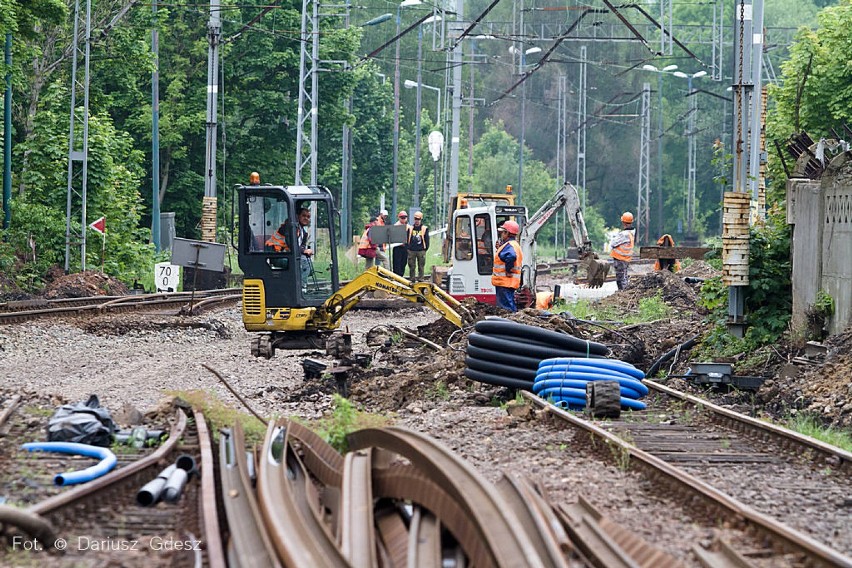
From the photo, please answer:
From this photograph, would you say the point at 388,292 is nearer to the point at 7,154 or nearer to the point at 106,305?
the point at 106,305

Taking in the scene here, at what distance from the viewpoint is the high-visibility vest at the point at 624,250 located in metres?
30.0

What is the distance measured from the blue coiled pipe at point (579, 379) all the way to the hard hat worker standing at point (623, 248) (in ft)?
52.4

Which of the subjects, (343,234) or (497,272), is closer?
(497,272)

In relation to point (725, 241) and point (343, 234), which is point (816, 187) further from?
point (343, 234)

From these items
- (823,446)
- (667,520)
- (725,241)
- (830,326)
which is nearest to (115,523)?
(667,520)

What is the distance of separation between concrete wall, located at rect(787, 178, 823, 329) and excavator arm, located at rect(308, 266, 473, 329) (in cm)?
499

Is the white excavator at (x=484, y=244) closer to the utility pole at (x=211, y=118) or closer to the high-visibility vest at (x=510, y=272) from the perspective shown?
the high-visibility vest at (x=510, y=272)

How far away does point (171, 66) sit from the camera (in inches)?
1905

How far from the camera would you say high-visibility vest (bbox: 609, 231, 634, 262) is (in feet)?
98.6

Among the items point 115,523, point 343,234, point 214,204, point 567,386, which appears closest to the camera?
point 115,523

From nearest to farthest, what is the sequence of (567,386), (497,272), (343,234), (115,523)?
(115,523), (567,386), (497,272), (343,234)

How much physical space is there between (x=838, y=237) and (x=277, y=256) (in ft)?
27.2

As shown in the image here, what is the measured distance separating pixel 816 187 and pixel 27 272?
22.7 meters

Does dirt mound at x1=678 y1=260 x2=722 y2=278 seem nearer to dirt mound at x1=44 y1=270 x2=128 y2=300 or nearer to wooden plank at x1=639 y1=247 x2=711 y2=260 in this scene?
wooden plank at x1=639 y1=247 x2=711 y2=260
